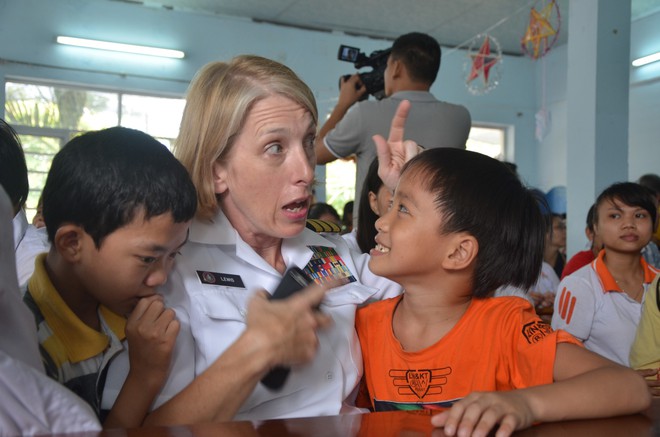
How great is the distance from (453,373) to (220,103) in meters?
0.69

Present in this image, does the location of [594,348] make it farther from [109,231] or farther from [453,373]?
[109,231]

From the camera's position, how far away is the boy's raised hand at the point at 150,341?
1.06 m

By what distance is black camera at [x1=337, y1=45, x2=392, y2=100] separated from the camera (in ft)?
10.9

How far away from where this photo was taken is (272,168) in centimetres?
136

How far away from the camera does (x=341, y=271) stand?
1.50 m

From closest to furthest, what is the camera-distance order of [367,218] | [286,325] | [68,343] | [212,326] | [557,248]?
[286,325] < [68,343] < [212,326] < [367,218] < [557,248]

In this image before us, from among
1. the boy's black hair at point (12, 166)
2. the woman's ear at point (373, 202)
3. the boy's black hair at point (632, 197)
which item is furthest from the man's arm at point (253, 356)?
the boy's black hair at point (632, 197)

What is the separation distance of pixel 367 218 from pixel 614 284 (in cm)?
126

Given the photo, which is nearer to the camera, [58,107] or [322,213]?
[322,213]

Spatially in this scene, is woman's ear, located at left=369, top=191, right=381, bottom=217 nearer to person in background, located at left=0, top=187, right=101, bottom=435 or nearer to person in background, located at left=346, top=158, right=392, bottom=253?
person in background, located at left=346, top=158, right=392, bottom=253

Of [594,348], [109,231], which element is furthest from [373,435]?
[594,348]

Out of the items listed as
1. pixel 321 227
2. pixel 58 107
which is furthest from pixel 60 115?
pixel 321 227

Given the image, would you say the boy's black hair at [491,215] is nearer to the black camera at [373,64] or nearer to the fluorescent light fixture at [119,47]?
the black camera at [373,64]

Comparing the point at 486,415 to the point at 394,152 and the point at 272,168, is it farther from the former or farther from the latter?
the point at 394,152
